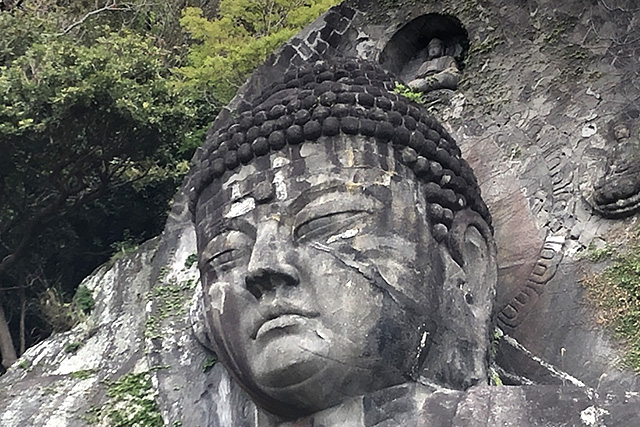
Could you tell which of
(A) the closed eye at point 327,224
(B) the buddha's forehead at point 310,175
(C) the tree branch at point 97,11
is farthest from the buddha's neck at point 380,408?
(C) the tree branch at point 97,11

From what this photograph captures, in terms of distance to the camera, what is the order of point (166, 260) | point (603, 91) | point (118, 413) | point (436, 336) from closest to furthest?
1. point (436, 336)
2. point (118, 413)
3. point (603, 91)
4. point (166, 260)

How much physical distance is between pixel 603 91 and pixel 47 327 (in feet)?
20.0

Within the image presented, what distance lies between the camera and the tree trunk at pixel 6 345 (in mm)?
9285

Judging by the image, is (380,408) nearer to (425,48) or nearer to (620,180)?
(620,180)

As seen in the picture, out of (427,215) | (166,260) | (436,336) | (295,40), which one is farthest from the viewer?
(295,40)

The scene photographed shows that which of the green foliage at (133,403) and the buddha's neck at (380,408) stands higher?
the green foliage at (133,403)

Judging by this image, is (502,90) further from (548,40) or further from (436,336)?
(436,336)

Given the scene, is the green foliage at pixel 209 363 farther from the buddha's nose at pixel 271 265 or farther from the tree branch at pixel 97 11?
the tree branch at pixel 97 11

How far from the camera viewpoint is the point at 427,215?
4598mm

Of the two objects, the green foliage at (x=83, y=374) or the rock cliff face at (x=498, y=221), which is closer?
the rock cliff face at (x=498, y=221)

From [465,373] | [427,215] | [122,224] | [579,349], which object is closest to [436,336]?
[465,373]

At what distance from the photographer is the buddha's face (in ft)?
13.4

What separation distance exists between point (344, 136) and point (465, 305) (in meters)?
1.03

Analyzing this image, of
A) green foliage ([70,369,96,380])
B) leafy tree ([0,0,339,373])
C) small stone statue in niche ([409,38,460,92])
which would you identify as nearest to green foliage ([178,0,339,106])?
leafy tree ([0,0,339,373])
